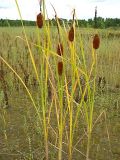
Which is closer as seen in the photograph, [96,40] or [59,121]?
[96,40]

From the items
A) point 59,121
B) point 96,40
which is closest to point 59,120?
point 59,121

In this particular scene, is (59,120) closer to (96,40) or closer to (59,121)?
(59,121)

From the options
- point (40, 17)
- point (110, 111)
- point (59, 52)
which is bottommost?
point (110, 111)

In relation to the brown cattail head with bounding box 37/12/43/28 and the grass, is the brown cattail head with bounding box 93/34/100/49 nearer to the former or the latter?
the grass

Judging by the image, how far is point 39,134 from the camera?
2666mm

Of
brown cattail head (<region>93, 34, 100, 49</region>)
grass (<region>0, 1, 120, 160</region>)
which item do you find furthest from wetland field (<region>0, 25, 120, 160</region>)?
brown cattail head (<region>93, 34, 100, 49</region>)

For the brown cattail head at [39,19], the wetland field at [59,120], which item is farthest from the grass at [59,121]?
the brown cattail head at [39,19]

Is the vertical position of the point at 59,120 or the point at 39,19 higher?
the point at 39,19

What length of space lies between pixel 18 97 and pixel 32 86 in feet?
1.47

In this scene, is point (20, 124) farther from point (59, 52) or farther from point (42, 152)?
point (59, 52)

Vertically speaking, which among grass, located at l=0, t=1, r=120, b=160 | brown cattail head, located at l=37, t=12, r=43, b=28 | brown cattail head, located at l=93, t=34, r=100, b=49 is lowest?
grass, located at l=0, t=1, r=120, b=160

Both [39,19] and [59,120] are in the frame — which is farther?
[59,120]

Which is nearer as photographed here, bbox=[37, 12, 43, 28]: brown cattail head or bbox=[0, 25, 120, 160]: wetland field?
bbox=[37, 12, 43, 28]: brown cattail head

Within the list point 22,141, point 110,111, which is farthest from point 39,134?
point 110,111
